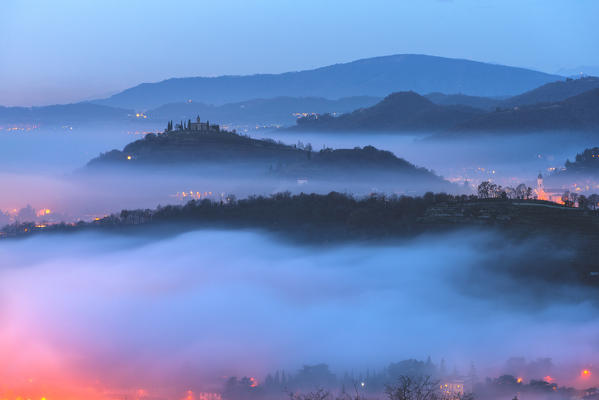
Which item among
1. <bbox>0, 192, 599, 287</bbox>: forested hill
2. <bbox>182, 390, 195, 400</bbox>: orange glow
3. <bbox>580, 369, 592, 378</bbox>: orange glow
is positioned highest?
<bbox>0, 192, 599, 287</bbox>: forested hill

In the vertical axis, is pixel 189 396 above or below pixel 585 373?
below

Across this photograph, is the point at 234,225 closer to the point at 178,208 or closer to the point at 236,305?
the point at 178,208

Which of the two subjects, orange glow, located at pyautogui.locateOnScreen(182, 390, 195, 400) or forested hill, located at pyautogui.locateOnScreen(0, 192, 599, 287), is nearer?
orange glow, located at pyautogui.locateOnScreen(182, 390, 195, 400)

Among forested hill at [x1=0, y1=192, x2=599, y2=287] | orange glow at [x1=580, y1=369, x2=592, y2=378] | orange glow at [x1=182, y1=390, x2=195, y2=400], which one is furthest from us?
forested hill at [x1=0, y1=192, x2=599, y2=287]

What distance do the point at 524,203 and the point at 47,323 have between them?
87.1 m

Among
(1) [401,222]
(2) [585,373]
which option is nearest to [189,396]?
(2) [585,373]

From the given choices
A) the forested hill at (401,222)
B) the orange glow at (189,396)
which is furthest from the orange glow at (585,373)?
the orange glow at (189,396)

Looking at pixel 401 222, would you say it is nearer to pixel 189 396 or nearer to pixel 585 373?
pixel 585 373

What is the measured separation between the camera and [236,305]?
130375 millimetres

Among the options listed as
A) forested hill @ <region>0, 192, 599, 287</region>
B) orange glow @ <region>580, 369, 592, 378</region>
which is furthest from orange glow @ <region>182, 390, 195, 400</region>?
forested hill @ <region>0, 192, 599, 287</region>

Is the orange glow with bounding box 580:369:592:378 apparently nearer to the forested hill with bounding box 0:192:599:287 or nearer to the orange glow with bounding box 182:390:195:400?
the forested hill with bounding box 0:192:599:287

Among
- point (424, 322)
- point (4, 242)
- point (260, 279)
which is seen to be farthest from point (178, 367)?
point (4, 242)

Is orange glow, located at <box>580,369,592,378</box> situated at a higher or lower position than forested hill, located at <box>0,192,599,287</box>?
lower

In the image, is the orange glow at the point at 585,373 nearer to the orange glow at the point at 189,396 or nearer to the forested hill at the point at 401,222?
the forested hill at the point at 401,222
